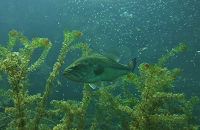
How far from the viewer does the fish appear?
191 centimetres

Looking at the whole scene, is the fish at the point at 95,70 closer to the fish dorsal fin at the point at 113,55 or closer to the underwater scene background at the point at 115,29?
the fish dorsal fin at the point at 113,55

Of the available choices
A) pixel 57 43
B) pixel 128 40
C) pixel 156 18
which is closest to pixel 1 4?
pixel 57 43

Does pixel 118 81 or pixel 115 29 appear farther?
pixel 115 29

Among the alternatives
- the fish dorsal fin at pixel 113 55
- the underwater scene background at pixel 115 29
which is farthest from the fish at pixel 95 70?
the underwater scene background at pixel 115 29

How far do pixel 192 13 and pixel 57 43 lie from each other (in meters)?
23.2

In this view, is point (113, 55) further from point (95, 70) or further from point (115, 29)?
point (115, 29)

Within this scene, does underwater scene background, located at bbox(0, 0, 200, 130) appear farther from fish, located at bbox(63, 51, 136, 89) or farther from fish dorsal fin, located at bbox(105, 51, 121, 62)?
fish, located at bbox(63, 51, 136, 89)

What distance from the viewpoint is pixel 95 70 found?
2131 millimetres

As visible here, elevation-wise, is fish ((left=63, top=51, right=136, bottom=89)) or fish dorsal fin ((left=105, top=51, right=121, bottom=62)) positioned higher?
fish dorsal fin ((left=105, top=51, right=121, bottom=62))

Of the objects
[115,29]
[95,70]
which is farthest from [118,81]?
[115,29]

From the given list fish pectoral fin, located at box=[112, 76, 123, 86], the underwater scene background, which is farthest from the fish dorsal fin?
the underwater scene background

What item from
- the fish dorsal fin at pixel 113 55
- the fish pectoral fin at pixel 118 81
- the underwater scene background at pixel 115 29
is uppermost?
the underwater scene background at pixel 115 29

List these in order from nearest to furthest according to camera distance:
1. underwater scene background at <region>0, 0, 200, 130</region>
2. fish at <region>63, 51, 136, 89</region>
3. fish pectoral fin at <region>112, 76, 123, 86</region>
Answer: fish at <region>63, 51, 136, 89</region>, fish pectoral fin at <region>112, 76, 123, 86</region>, underwater scene background at <region>0, 0, 200, 130</region>

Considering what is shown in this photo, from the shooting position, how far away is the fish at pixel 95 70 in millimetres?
1913
